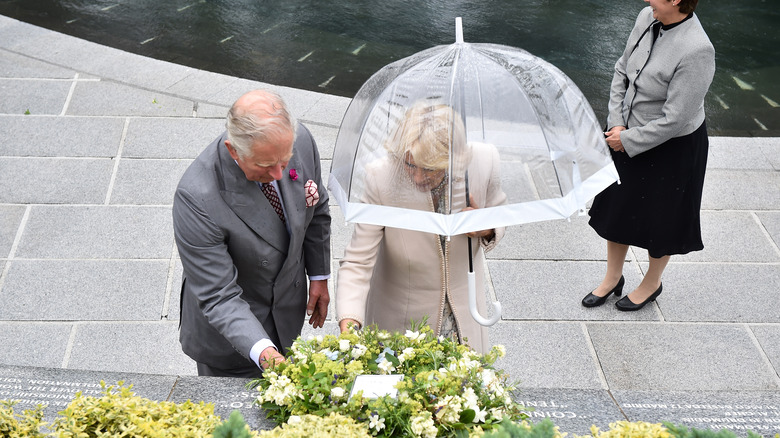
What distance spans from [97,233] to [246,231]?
291 cm

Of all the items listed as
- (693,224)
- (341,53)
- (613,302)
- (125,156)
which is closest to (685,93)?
(693,224)

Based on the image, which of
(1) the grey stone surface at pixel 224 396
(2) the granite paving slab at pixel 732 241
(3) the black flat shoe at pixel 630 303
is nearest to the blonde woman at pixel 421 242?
(1) the grey stone surface at pixel 224 396

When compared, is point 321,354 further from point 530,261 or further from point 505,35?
point 505,35

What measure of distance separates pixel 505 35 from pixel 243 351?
7.81 meters

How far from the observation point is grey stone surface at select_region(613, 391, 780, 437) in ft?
9.61

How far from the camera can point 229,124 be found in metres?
2.84

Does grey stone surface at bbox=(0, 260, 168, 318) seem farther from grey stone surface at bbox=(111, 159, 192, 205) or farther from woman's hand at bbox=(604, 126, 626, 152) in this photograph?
woman's hand at bbox=(604, 126, 626, 152)

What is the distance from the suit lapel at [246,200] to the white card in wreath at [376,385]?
838 millimetres

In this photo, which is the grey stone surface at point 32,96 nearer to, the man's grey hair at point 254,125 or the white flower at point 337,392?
the man's grey hair at point 254,125

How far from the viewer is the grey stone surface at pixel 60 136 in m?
6.42

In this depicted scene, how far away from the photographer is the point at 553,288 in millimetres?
5289

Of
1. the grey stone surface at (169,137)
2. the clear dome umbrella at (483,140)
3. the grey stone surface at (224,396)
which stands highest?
the clear dome umbrella at (483,140)

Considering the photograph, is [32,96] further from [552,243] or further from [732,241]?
[732,241]

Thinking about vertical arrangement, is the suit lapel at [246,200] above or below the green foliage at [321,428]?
above
